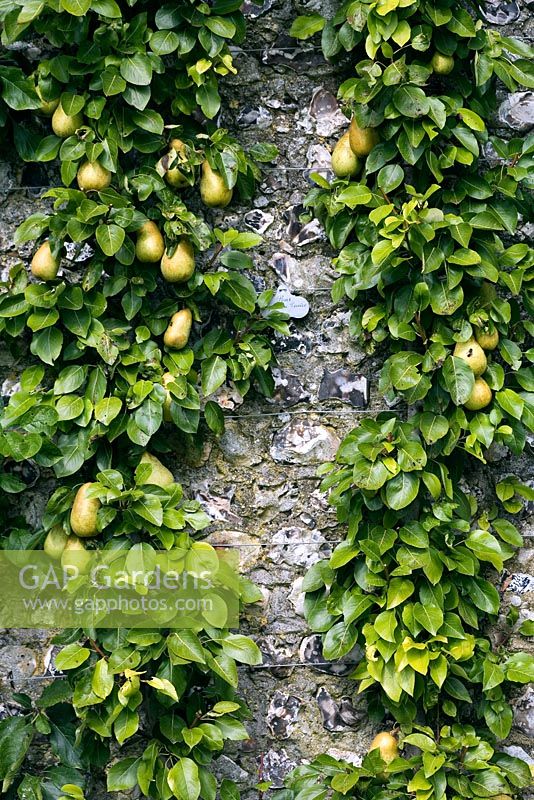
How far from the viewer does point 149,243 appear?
1.95m

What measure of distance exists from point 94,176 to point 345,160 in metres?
0.58

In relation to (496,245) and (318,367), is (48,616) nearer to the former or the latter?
(318,367)

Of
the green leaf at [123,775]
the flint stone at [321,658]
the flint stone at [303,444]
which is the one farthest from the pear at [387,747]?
the flint stone at [303,444]

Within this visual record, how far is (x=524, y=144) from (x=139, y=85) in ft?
2.94

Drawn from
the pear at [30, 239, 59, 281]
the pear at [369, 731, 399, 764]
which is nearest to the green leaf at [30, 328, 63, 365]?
the pear at [30, 239, 59, 281]

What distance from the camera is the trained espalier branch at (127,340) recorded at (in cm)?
191

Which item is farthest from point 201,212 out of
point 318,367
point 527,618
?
point 527,618

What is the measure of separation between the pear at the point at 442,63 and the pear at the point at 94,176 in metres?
0.78

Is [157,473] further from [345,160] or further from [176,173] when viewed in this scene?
[345,160]

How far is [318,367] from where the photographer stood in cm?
210

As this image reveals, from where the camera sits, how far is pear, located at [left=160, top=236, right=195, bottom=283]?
6.42ft

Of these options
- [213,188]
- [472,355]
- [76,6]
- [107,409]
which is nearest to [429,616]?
[472,355]

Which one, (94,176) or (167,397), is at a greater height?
(94,176)

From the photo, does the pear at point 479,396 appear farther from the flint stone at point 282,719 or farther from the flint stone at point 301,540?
the flint stone at point 282,719
